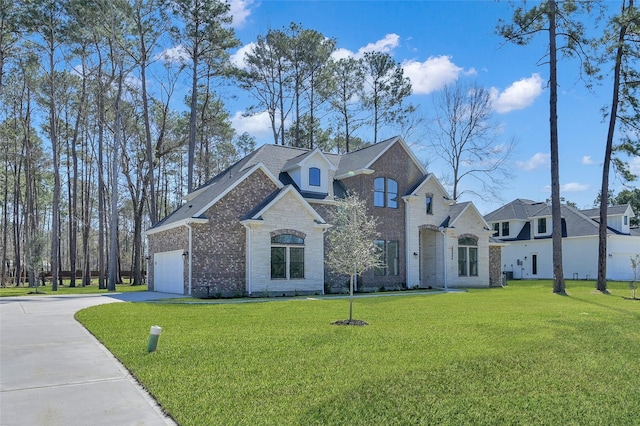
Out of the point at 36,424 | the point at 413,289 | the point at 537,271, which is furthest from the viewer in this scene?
the point at 537,271

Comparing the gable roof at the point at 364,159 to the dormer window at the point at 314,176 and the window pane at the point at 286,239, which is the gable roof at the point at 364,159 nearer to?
the dormer window at the point at 314,176

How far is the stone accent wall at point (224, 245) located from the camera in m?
19.9

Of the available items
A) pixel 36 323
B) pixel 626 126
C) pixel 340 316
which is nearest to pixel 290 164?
pixel 340 316

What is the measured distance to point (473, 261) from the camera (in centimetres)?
2906

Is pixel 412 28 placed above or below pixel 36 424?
above

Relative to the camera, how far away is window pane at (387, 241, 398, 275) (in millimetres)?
26266

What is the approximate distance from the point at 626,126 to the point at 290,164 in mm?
16957

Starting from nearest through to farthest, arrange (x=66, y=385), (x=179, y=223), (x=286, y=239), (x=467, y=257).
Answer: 1. (x=66, y=385)
2. (x=179, y=223)
3. (x=286, y=239)
4. (x=467, y=257)

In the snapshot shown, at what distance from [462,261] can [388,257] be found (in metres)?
5.30

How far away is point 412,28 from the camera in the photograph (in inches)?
758

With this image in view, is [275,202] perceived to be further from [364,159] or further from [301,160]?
[364,159]

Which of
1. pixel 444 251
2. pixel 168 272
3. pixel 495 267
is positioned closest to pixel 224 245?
pixel 168 272

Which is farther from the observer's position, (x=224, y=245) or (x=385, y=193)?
(x=385, y=193)

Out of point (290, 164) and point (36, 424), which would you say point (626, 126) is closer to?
point (290, 164)
